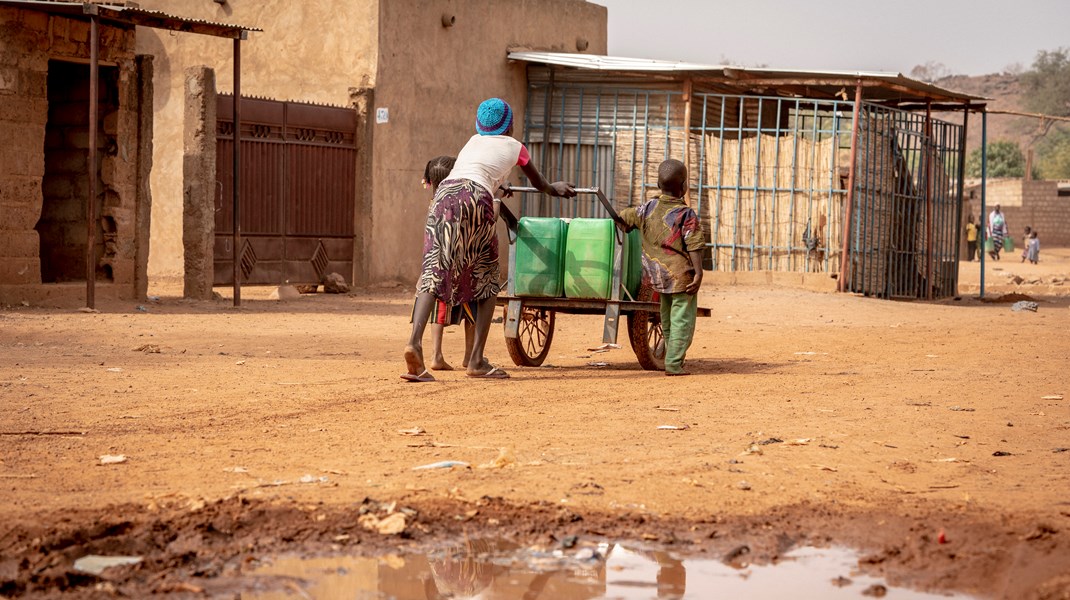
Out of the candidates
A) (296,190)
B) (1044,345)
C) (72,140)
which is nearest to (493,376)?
(1044,345)

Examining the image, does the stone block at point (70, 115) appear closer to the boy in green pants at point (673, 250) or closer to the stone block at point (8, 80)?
the stone block at point (8, 80)

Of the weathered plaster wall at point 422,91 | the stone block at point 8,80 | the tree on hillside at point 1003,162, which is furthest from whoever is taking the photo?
the tree on hillside at point 1003,162

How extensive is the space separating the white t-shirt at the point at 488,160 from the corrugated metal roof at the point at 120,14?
5302mm

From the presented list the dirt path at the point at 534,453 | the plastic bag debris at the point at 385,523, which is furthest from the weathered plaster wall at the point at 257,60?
the plastic bag debris at the point at 385,523

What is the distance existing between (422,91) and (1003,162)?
41.6 m

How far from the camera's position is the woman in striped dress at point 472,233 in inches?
289

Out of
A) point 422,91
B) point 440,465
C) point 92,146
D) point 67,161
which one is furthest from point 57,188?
point 440,465

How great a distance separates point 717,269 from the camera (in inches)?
683

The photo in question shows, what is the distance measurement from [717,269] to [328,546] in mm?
13948

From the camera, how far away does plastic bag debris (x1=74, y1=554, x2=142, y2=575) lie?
347 cm

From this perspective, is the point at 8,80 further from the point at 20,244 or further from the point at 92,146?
the point at 20,244

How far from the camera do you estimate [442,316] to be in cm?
742

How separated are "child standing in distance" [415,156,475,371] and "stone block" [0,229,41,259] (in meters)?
5.50

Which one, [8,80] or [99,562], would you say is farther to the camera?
[8,80]
